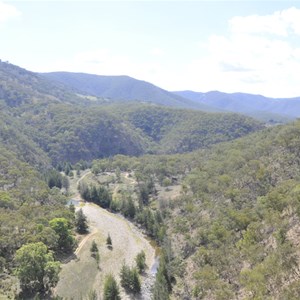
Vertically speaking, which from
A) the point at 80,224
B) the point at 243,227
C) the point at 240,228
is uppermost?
the point at 243,227

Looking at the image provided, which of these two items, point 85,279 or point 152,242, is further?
point 152,242

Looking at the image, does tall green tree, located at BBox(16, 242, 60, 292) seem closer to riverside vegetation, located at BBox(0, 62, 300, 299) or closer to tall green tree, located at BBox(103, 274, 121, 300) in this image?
riverside vegetation, located at BBox(0, 62, 300, 299)

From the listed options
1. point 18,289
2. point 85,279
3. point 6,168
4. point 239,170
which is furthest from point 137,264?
point 6,168

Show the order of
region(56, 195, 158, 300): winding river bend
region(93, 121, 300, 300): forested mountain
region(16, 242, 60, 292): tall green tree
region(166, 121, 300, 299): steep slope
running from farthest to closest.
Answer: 1. region(56, 195, 158, 300): winding river bend
2. region(16, 242, 60, 292): tall green tree
3. region(93, 121, 300, 300): forested mountain
4. region(166, 121, 300, 299): steep slope

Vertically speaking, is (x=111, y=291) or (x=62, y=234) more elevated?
(x=111, y=291)

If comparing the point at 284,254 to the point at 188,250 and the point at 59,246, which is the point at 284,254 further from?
the point at 59,246

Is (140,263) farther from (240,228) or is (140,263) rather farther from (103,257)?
(240,228)

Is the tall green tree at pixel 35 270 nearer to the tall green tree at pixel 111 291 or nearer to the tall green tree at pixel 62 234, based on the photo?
the tall green tree at pixel 111 291

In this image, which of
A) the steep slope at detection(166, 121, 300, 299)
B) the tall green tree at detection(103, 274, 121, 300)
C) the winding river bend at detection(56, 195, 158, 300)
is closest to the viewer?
the steep slope at detection(166, 121, 300, 299)

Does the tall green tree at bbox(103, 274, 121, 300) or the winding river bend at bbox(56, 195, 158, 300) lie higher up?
the tall green tree at bbox(103, 274, 121, 300)

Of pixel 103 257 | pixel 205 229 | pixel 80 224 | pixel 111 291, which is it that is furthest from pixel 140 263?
pixel 80 224

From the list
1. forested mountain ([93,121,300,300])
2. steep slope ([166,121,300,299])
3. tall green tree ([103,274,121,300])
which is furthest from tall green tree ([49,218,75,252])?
steep slope ([166,121,300,299])
